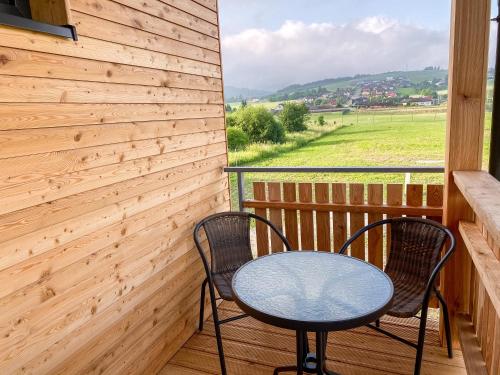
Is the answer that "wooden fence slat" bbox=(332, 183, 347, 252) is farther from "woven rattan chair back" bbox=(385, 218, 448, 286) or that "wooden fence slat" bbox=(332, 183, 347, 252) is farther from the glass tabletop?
the glass tabletop

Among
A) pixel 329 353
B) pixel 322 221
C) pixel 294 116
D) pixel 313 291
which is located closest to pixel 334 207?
pixel 322 221

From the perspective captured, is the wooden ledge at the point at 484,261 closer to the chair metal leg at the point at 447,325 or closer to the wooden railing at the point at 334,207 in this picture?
the chair metal leg at the point at 447,325

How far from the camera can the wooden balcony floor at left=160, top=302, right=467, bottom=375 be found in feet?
6.54

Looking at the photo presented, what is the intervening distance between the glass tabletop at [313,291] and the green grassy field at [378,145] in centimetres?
276

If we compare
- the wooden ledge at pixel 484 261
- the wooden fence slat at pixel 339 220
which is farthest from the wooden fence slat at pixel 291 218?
the wooden ledge at pixel 484 261

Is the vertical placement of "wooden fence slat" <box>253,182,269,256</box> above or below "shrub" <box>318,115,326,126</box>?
below

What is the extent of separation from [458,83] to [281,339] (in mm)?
1842

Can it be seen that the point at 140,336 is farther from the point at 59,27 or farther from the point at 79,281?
the point at 59,27

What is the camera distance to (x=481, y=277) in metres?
1.33

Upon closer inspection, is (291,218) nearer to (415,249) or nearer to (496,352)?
(415,249)

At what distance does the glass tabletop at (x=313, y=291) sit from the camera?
128 centimetres

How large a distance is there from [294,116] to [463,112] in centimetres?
312

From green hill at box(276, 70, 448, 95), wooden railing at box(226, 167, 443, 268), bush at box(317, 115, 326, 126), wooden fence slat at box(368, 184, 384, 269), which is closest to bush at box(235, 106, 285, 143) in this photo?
green hill at box(276, 70, 448, 95)

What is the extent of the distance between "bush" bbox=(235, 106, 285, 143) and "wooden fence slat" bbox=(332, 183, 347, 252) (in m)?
2.57
